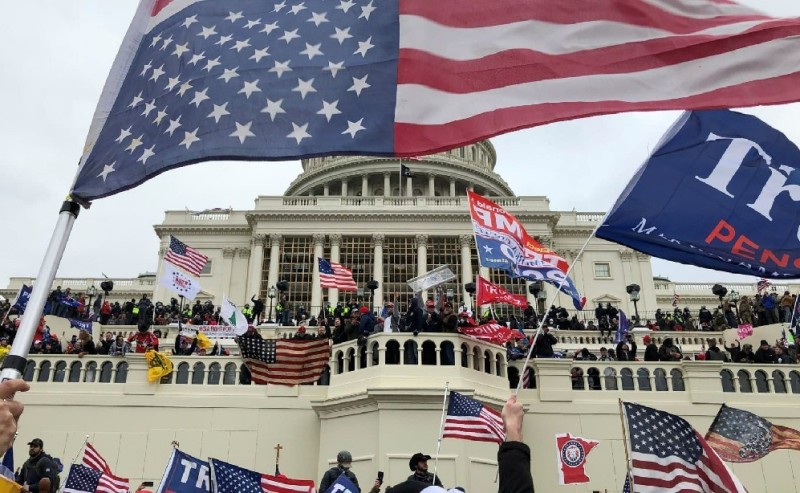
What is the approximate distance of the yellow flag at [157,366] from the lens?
60.4 ft

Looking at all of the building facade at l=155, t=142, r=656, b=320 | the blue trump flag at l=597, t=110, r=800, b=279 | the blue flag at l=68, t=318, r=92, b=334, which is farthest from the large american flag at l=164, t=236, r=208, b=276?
the building facade at l=155, t=142, r=656, b=320

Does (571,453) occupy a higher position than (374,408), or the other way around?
(374,408)

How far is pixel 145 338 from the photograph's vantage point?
24.9 metres

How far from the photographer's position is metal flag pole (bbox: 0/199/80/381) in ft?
12.8

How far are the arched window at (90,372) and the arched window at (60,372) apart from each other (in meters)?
0.54

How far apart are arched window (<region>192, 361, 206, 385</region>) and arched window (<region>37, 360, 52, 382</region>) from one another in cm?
384

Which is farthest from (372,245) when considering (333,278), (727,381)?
(727,381)

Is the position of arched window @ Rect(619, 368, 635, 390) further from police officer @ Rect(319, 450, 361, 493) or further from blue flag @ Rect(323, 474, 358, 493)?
blue flag @ Rect(323, 474, 358, 493)

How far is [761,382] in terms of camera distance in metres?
18.4

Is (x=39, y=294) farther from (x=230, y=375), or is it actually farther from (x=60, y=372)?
(x=60, y=372)

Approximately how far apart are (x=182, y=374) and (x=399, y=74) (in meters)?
15.1

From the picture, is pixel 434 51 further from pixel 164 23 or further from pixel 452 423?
pixel 452 423

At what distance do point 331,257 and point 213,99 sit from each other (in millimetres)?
49961

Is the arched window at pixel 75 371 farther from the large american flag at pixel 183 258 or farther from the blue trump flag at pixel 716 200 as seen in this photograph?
the blue trump flag at pixel 716 200
